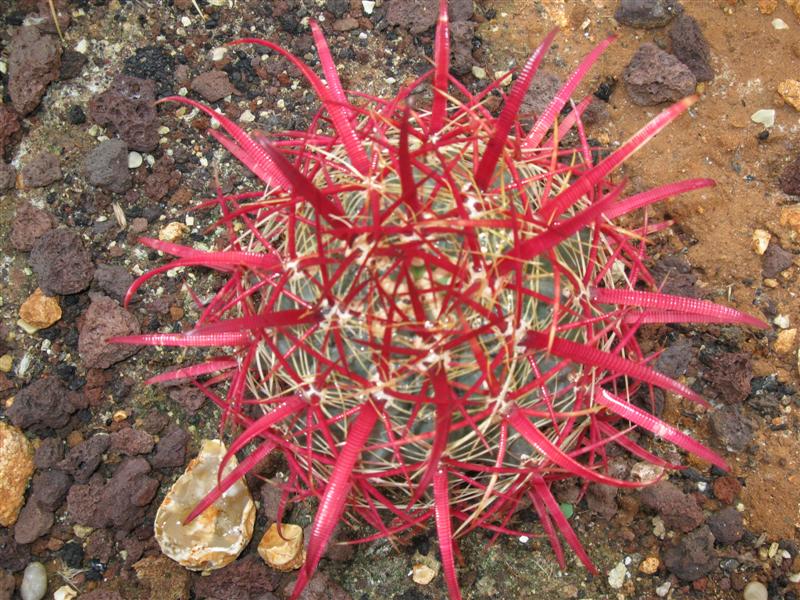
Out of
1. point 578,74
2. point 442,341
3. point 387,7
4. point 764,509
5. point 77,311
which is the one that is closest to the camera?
point 442,341

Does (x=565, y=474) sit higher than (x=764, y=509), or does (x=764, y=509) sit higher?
(x=565, y=474)

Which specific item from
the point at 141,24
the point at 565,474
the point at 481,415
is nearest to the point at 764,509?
the point at 565,474

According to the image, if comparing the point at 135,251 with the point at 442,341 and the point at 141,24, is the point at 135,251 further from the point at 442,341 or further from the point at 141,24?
the point at 442,341

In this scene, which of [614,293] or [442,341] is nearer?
[442,341]

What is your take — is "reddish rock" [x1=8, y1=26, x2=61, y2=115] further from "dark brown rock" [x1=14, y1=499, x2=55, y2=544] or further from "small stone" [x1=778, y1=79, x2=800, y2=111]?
"small stone" [x1=778, y1=79, x2=800, y2=111]

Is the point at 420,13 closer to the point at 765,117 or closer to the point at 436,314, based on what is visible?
the point at 765,117
